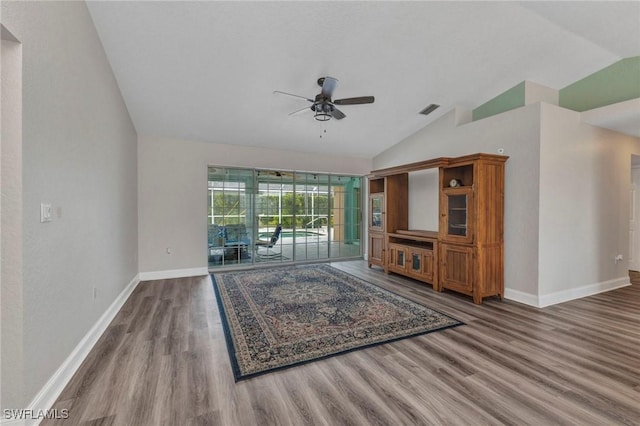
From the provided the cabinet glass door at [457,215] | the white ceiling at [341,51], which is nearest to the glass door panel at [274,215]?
the white ceiling at [341,51]

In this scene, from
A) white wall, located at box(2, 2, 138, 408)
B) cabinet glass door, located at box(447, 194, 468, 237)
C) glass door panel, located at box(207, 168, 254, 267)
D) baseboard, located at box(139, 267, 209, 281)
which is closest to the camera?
white wall, located at box(2, 2, 138, 408)

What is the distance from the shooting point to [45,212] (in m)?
1.89

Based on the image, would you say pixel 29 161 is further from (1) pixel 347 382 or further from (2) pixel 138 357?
(1) pixel 347 382

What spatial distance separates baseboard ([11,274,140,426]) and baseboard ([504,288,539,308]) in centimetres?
499

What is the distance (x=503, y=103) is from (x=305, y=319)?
4371 mm

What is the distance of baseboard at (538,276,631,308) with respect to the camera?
3752 mm

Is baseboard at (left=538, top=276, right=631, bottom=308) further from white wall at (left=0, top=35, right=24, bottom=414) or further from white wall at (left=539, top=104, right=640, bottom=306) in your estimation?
white wall at (left=0, top=35, right=24, bottom=414)

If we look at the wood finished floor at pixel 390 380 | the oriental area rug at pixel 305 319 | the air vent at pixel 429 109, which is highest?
the air vent at pixel 429 109

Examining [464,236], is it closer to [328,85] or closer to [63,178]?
[328,85]

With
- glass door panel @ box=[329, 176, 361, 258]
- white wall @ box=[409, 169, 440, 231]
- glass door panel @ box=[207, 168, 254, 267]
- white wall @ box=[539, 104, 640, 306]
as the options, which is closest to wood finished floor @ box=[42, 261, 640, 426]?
white wall @ box=[539, 104, 640, 306]

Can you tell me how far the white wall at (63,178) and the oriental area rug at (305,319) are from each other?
129 centimetres

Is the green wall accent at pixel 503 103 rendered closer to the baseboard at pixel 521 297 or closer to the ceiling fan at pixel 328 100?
the ceiling fan at pixel 328 100

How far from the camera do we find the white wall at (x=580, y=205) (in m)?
3.77

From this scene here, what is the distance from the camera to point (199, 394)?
1958mm
